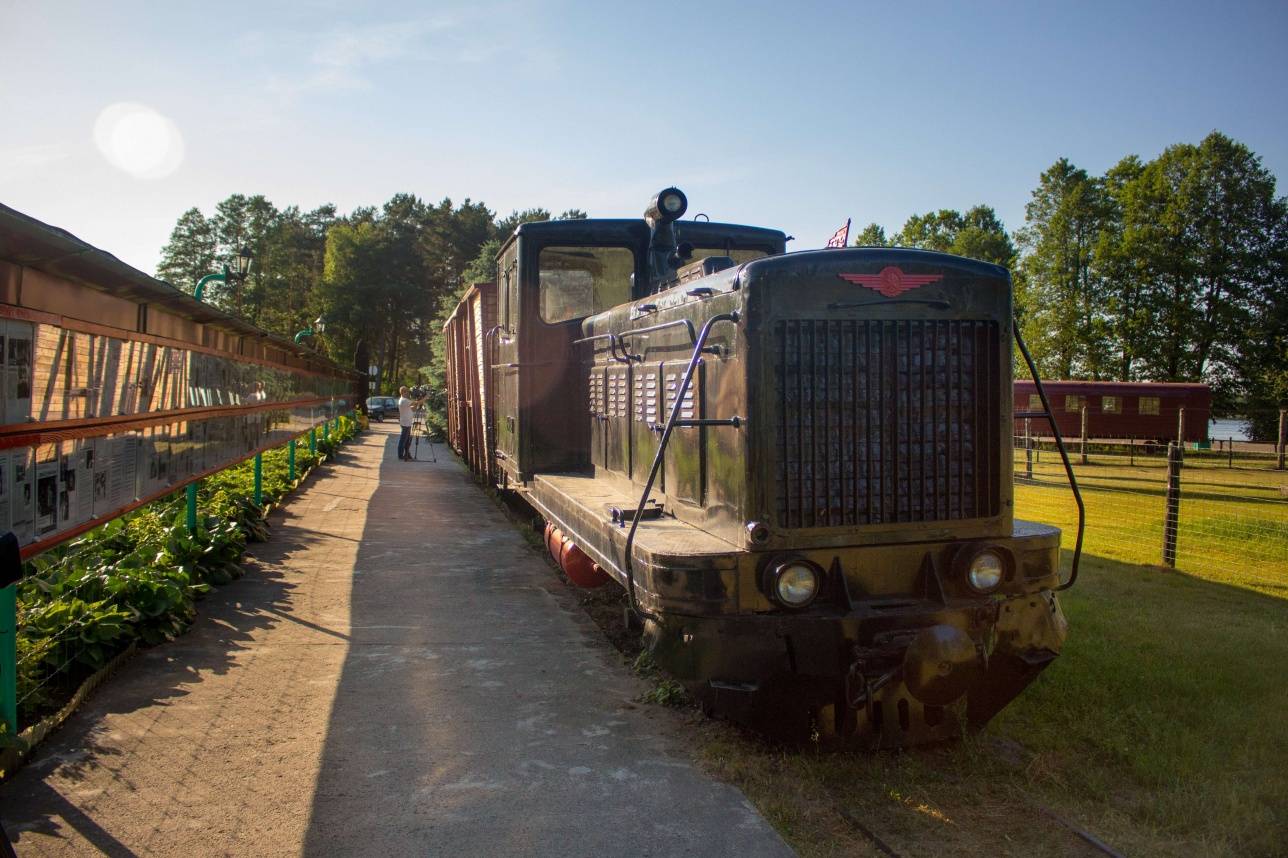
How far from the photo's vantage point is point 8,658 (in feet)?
12.4

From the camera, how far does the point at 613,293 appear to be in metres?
7.10

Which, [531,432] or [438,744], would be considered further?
[531,432]

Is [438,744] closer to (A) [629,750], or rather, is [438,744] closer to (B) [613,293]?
(A) [629,750]

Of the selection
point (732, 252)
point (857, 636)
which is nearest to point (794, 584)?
point (857, 636)

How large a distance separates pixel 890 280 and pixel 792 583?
1.45m

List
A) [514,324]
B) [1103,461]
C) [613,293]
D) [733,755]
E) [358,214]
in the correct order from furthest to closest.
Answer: [358,214]
[1103,461]
[514,324]
[613,293]
[733,755]

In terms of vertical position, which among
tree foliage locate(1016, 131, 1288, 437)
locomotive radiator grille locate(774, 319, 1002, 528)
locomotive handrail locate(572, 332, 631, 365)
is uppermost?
tree foliage locate(1016, 131, 1288, 437)

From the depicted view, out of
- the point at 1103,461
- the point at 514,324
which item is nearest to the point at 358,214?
the point at 1103,461

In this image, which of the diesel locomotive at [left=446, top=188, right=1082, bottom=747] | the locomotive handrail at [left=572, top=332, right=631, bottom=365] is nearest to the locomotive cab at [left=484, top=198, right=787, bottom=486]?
the locomotive handrail at [left=572, top=332, right=631, bottom=365]

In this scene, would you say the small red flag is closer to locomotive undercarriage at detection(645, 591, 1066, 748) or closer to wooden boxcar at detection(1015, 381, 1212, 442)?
locomotive undercarriage at detection(645, 591, 1066, 748)

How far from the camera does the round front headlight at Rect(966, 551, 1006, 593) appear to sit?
4012 millimetres

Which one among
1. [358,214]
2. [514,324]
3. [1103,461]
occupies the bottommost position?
[1103,461]

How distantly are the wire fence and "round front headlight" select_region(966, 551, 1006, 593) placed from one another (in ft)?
17.3

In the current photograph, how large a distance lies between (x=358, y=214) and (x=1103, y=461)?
61.2 meters
